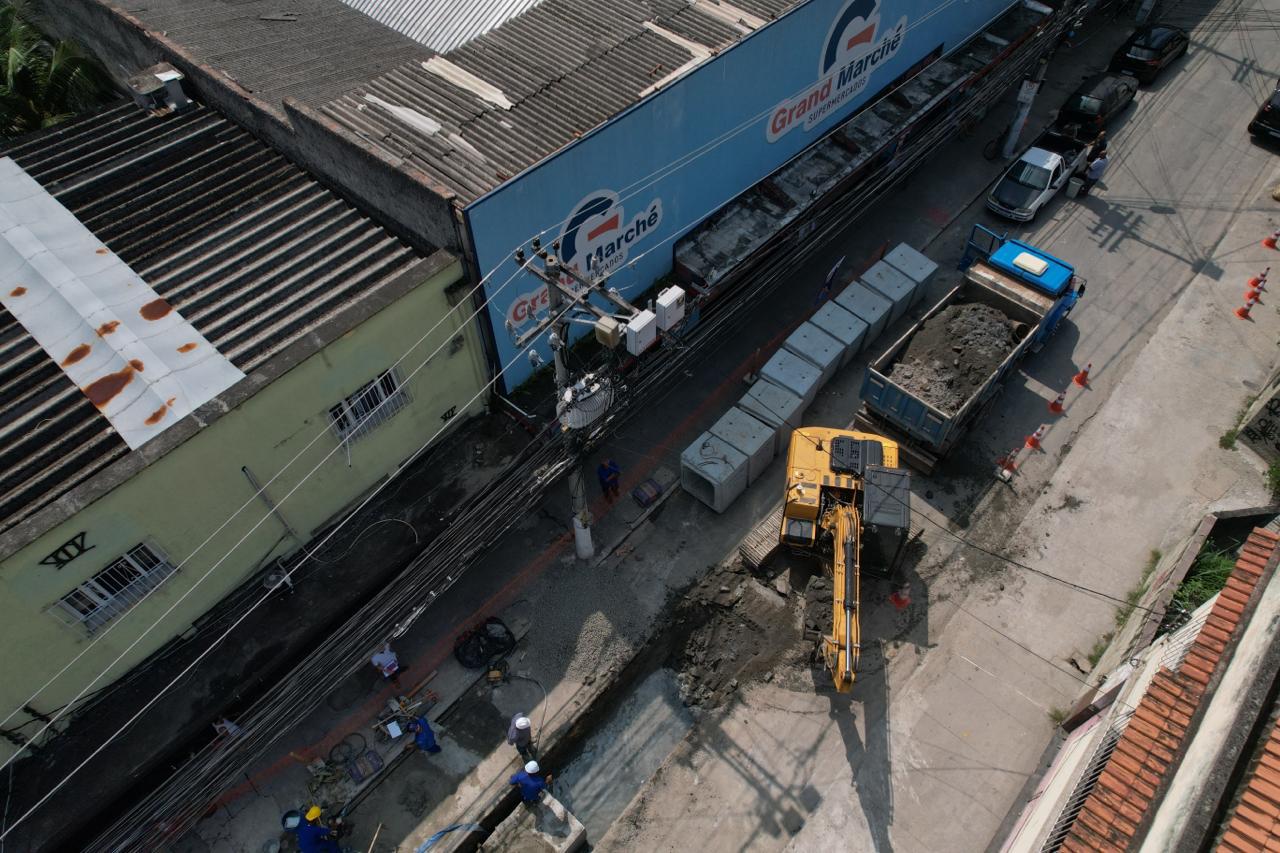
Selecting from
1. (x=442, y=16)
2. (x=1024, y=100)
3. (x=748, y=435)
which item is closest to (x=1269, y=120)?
(x=1024, y=100)

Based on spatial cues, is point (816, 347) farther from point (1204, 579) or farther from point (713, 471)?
point (1204, 579)

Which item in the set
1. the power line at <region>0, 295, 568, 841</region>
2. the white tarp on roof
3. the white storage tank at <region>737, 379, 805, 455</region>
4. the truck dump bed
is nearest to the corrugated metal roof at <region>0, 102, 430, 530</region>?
the white tarp on roof

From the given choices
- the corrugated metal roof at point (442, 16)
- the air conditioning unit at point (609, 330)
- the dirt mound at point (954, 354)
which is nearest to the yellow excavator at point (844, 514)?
the dirt mound at point (954, 354)

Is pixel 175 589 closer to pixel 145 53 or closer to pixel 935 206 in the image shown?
pixel 145 53

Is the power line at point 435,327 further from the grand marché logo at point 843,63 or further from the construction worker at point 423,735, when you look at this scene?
the construction worker at point 423,735

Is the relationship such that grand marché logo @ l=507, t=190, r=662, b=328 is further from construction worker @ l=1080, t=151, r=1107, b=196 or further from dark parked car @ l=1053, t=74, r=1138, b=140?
dark parked car @ l=1053, t=74, r=1138, b=140

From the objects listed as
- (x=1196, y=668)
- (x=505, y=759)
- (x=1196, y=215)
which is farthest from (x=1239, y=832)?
(x=1196, y=215)
